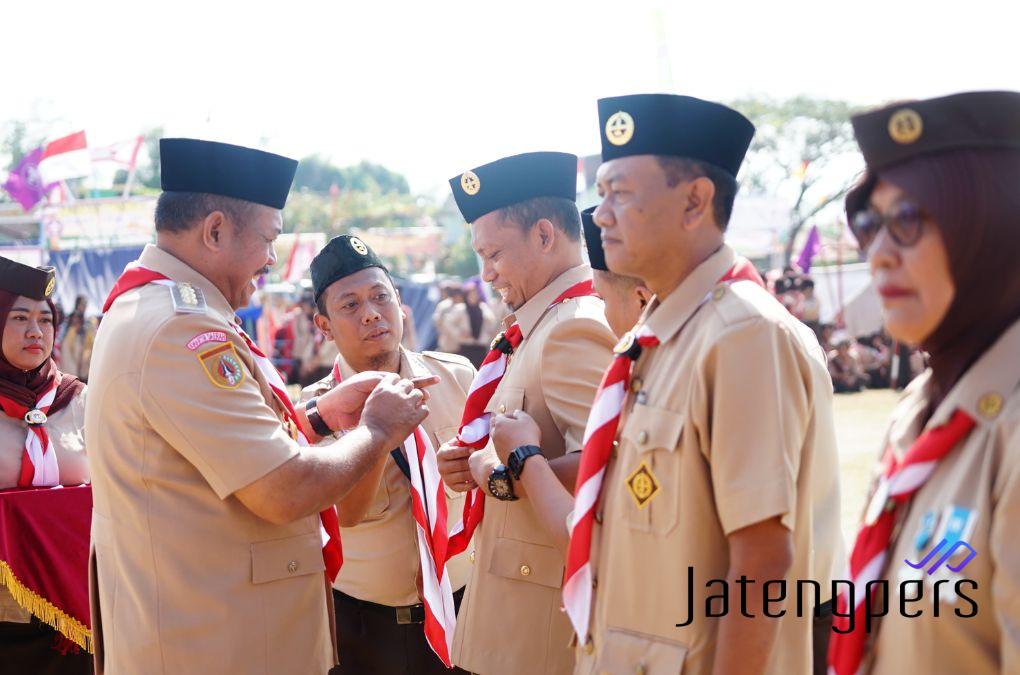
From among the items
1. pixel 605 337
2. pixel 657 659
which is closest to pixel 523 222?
pixel 605 337

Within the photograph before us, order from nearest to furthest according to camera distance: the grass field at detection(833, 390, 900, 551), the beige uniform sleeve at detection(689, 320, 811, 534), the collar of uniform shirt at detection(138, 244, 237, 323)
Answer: the beige uniform sleeve at detection(689, 320, 811, 534) → the collar of uniform shirt at detection(138, 244, 237, 323) → the grass field at detection(833, 390, 900, 551)

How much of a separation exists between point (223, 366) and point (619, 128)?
131 cm

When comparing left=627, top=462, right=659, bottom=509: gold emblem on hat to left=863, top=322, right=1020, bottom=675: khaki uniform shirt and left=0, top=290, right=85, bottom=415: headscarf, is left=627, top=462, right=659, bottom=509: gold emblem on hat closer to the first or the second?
left=863, top=322, right=1020, bottom=675: khaki uniform shirt

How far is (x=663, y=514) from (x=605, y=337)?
1.10 meters

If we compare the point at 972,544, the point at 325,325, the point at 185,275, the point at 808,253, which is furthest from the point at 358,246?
the point at 808,253

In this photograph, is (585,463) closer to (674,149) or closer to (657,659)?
(657,659)

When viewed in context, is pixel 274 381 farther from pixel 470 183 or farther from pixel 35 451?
pixel 35 451

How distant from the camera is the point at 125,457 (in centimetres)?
275

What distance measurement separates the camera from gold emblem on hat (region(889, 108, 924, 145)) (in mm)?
1722

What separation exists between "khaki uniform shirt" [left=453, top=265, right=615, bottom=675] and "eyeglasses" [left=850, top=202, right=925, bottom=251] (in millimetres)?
1283

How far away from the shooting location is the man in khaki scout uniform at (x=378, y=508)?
3.81m

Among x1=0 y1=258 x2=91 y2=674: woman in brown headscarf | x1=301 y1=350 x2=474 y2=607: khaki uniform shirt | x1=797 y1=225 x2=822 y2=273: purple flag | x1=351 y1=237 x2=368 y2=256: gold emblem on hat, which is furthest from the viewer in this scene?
x1=797 y1=225 x2=822 y2=273: purple flag

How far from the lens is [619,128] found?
7.69 ft

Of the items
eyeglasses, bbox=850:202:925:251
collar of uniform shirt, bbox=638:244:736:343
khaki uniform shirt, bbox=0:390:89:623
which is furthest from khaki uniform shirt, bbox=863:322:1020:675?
khaki uniform shirt, bbox=0:390:89:623
